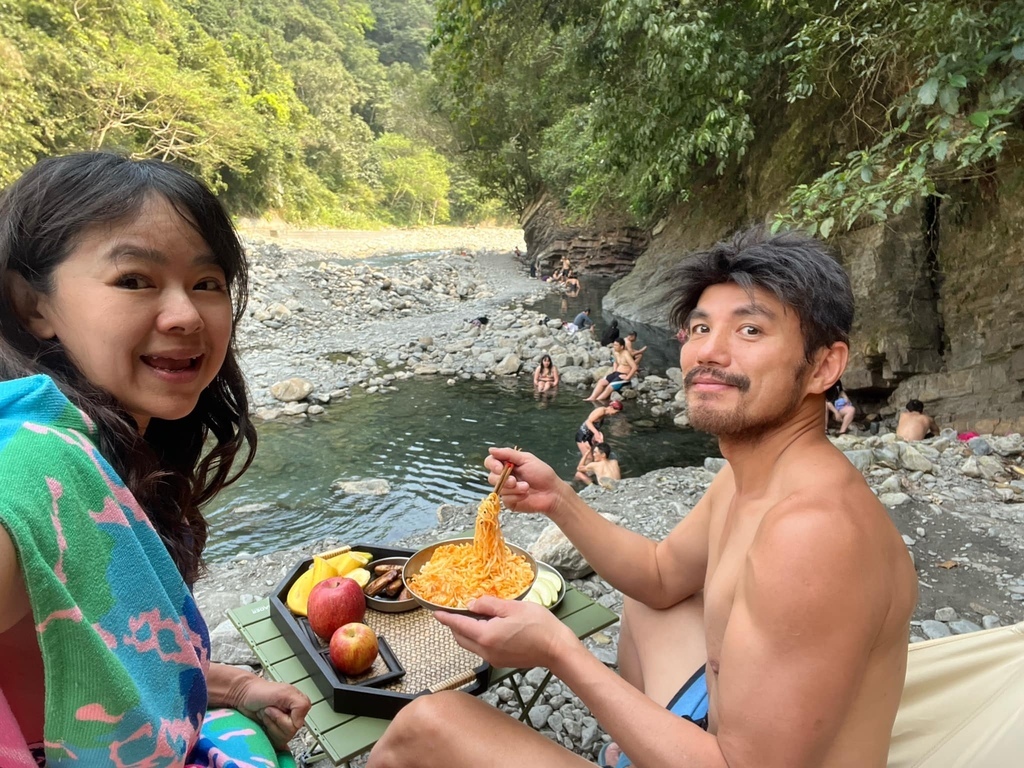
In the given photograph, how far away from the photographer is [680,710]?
2025mm

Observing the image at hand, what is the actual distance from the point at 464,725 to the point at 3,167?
22706mm

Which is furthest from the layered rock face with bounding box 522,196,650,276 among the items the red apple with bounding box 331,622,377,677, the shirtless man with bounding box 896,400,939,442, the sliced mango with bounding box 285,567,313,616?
the red apple with bounding box 331,622,377,677

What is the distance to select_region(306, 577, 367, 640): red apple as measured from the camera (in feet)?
7.32

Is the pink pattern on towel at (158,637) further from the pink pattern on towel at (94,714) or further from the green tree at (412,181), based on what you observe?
the green tree at (412,181)

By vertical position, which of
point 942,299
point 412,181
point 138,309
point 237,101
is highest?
point 237,101

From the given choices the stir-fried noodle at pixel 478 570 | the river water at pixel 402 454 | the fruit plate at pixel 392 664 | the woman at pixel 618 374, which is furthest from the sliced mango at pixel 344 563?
the woman at pixel 618 374

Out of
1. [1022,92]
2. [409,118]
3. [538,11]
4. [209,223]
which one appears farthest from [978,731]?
[409,118]

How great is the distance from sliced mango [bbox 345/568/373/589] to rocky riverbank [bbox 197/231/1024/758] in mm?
915

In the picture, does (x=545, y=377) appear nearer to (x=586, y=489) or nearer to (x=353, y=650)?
(x=586, y=489)

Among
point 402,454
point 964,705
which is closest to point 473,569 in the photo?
point 964,705

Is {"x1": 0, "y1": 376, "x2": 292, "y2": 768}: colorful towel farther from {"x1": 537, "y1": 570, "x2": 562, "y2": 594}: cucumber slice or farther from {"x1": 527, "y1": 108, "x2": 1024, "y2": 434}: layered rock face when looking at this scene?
{"x1": 527, "y1": 108, "x2": 1024, "y2": 434}: layered rock face

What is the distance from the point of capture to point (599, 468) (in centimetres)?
800

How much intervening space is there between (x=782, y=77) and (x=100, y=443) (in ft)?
39.0

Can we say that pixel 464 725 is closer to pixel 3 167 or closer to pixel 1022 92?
pixel 1022 92
